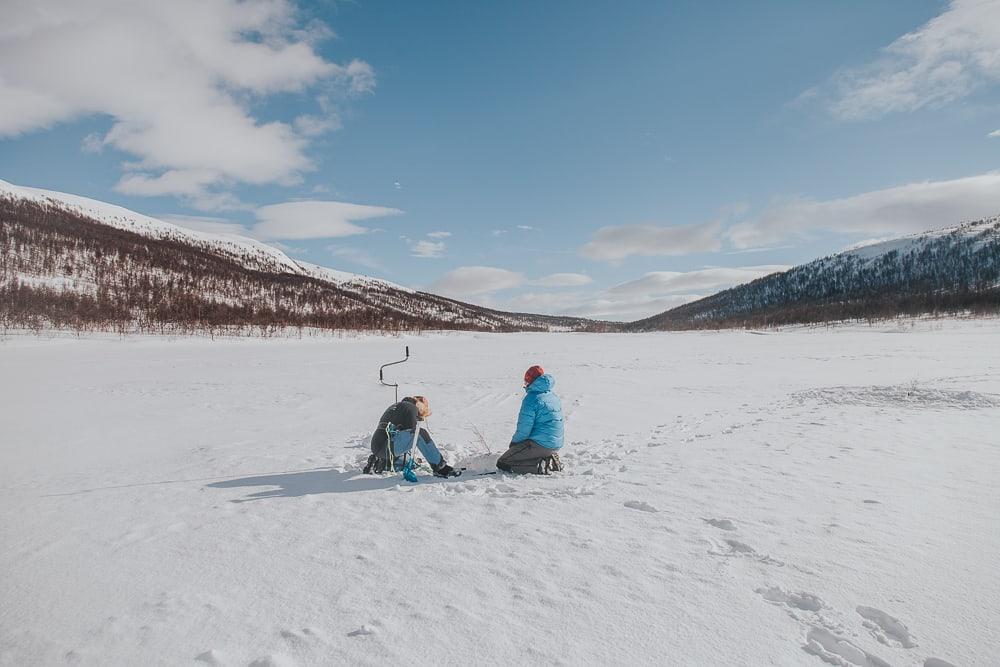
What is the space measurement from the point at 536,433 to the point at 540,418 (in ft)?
0.78

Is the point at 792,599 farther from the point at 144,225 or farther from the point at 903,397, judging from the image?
the point at 144,225

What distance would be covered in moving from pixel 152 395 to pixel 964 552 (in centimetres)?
2020

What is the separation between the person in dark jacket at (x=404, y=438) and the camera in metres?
6.80

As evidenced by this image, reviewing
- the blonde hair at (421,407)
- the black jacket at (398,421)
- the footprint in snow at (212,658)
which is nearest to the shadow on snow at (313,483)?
the black jacket at (398,421)

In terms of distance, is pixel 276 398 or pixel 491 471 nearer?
pixel 491 471

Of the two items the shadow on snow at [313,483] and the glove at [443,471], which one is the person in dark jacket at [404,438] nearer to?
the glove at [443,471]

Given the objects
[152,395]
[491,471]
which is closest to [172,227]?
[152,395]

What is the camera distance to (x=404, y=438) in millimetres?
6777

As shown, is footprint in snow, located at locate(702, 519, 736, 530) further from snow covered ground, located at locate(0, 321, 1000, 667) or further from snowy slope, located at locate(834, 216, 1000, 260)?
snowy slope, located at locate(834, 216, 1000, 260)

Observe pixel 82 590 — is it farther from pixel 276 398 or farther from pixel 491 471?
pixel 276 398

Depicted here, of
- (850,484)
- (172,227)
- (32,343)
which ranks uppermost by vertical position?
(172,227)

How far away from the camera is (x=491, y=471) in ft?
23.3

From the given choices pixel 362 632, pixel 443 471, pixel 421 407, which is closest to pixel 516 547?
pixel 362 632

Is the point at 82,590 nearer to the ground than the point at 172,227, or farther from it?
nearer to the ground
